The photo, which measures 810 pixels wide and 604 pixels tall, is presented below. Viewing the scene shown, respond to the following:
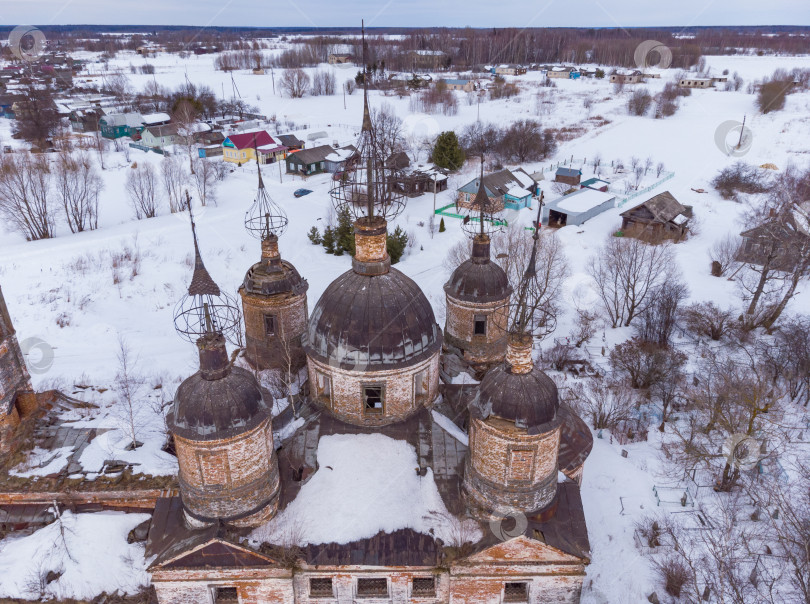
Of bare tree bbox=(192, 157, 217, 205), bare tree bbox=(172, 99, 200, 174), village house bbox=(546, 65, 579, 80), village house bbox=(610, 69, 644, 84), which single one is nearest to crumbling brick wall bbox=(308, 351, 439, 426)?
bare tree bbox=(192, 157, 217, 205)

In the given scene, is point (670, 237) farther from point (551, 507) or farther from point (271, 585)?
point (271, 585)

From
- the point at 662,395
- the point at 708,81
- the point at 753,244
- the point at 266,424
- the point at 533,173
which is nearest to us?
the point at 266,424

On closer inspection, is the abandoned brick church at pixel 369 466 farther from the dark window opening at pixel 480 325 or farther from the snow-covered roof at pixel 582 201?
the snow-covered roof at pixel 582 201

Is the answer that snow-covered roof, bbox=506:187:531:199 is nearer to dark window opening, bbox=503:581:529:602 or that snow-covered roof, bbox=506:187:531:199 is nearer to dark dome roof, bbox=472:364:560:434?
dark dome roof, bbox=472:364:560:434

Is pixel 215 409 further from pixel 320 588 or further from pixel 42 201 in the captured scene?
pixel 42 201

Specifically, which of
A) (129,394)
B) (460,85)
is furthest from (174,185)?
(460,85)

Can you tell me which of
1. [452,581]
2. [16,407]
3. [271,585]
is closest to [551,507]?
[452,581]
